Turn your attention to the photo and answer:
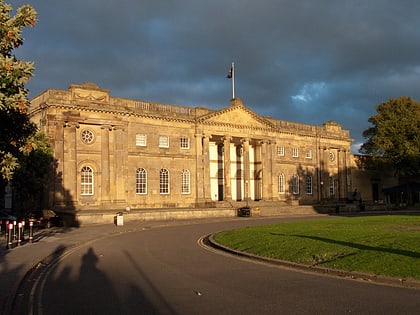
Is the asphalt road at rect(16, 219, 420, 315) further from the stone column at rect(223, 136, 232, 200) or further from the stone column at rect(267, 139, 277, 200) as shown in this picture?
the stone column at rect(267, 139, 277, 200)

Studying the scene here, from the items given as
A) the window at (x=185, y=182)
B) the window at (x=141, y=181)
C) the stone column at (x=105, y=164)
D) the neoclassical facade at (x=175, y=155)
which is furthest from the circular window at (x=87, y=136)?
the window at (x=185, y=182)

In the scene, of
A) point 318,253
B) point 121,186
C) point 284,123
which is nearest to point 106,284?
point 318,253

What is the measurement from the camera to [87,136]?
4506 cm

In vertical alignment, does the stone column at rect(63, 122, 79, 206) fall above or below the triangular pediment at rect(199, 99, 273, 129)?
below

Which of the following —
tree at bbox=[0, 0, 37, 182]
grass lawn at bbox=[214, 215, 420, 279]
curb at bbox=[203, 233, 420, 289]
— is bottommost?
curb at bbox=[203, 233, 420, 289]

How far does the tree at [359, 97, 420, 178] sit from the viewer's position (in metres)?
60.6

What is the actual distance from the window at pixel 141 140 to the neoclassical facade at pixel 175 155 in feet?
0.32

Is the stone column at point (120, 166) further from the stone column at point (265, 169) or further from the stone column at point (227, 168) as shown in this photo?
the stone column at point (265, 169)

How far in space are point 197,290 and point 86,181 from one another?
36.3 metres

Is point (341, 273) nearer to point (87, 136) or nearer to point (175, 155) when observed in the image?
point (87, 136)

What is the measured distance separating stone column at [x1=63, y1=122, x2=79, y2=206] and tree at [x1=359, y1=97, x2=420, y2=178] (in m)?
41.4

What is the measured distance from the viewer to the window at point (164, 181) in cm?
5078

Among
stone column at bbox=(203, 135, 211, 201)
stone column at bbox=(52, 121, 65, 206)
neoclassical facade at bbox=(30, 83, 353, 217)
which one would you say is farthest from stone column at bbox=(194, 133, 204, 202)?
stone column at bbox=(52, 121, 65, 206)

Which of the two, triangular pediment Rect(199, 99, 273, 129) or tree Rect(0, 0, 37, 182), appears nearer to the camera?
tree Rect(0, 0, 37, 182)
